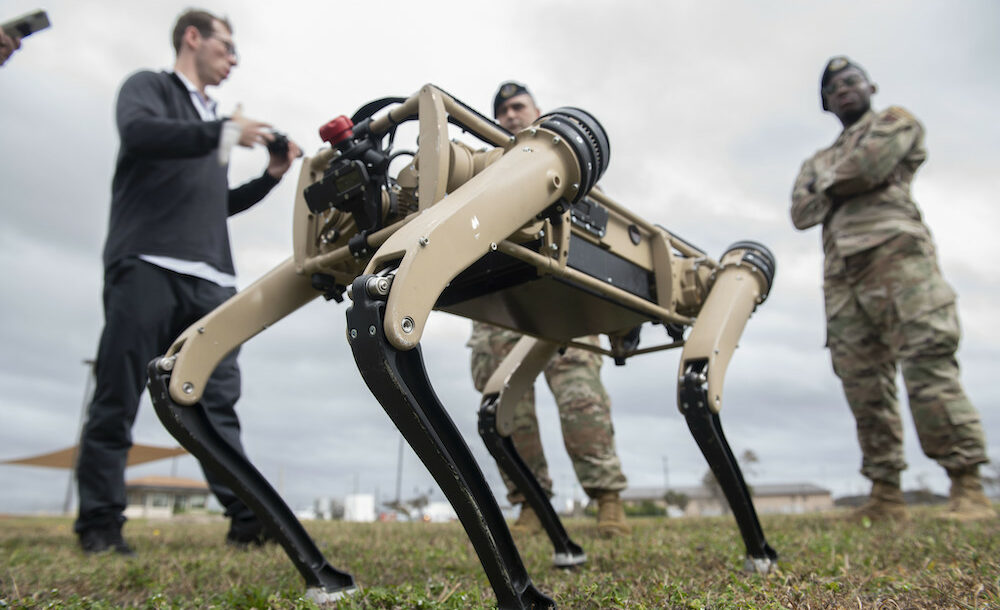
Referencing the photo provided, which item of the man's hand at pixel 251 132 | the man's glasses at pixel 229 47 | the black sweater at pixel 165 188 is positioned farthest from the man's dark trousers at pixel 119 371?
the man's glasses at pixel 229 47

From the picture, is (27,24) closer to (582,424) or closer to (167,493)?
(582,424)

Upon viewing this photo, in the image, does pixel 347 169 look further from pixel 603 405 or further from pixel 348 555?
pixel 603 405

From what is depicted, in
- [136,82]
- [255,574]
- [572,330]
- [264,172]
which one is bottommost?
[255,574]

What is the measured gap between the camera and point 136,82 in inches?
129

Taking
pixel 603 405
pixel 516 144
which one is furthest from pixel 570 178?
pixel 603 405

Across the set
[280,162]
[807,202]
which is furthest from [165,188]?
[807,202]

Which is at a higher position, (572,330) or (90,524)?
(572,330)

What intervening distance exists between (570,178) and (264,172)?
2052 mm

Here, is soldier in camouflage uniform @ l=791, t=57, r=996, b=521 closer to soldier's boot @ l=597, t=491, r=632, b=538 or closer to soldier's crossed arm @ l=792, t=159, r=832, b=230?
soldier's crossed arm @ l=792, t=159, r=832, b=230

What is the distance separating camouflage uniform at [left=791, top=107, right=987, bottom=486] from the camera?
3.70 m

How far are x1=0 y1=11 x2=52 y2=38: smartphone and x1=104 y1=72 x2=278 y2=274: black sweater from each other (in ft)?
1.40

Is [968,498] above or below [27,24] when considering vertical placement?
below

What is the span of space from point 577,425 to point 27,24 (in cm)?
331

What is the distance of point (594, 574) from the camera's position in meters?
2.09
